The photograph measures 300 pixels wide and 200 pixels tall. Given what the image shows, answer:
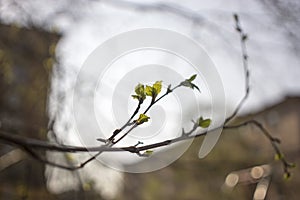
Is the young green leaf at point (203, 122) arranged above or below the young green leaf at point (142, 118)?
below

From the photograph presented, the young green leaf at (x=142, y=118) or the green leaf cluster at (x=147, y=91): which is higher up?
the green leaf cluster at (x=147, y=91)

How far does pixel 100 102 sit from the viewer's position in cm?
212

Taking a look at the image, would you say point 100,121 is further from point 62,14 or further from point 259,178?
point 259,178

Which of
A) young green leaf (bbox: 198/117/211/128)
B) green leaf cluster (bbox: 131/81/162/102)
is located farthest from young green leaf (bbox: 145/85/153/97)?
young green leaf (bbox: 198/117/211/128)

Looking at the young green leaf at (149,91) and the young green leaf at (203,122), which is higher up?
the young green leaf at (149,91)

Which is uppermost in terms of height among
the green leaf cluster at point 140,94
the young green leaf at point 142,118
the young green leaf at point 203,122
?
the green leaf cluster at point 140,94

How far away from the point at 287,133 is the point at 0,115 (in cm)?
866

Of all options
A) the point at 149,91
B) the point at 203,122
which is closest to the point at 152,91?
the point at 149,91

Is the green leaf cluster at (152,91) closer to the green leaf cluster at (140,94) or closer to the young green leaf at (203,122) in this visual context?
the green leaf cluster at (140,94)

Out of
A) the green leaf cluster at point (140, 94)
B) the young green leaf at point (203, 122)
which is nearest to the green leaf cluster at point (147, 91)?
the green leaf cluster at point (140, 94)

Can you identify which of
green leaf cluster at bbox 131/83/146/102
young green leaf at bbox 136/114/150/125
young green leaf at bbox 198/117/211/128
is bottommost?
young green leaf at bbox 198/117/211/128

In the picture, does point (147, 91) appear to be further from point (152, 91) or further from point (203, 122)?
point (203, 122)

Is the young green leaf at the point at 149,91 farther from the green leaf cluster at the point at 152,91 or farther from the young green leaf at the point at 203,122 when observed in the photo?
the young green leaf at the point at 203,122

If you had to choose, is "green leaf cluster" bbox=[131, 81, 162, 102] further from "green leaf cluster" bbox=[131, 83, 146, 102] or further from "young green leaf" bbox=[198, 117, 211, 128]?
"young green leaf" bbox=[198, 117, 211, 128]
